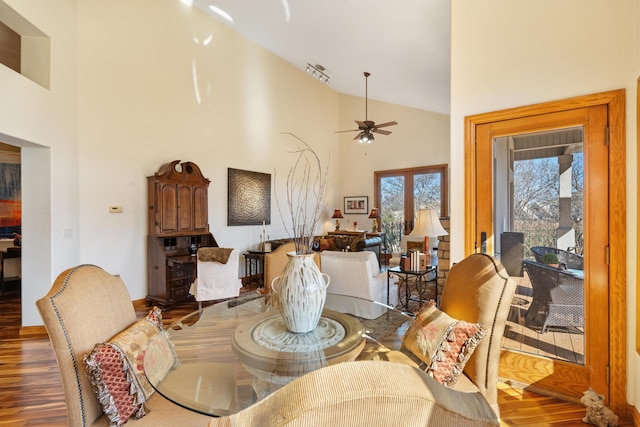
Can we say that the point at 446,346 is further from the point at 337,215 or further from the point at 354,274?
the point at 337,215

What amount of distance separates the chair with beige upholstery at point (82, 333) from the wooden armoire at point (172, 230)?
2921mm

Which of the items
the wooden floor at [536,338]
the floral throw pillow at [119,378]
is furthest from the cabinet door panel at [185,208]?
the wooden floor at [536,338]

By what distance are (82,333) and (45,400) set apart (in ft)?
5.34

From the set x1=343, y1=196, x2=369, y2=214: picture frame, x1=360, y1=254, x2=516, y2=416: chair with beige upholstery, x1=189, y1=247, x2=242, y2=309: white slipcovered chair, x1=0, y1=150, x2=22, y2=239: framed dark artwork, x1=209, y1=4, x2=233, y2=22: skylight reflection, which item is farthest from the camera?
x1=343, y1=196, x2=369, y2=214: picture frame

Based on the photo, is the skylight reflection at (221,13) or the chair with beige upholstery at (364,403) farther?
the skylight reflection at (221,13)

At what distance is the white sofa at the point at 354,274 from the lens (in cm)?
340

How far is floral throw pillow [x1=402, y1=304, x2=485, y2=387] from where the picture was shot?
1357 mm

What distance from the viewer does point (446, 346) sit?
1.40m

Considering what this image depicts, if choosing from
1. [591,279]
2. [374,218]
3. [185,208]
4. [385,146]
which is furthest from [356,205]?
[591,279]

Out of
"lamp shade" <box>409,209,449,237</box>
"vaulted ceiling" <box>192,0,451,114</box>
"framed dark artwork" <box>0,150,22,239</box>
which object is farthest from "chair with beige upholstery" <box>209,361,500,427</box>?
"framed dark artwork" <box>0,150,22,239</box>

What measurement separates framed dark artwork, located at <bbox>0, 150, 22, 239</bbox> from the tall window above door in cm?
751

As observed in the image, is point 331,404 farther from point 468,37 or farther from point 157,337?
point 468,37

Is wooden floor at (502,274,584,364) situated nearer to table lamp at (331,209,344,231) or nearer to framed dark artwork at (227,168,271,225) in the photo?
framed dark artwork at (227,168,271,225)

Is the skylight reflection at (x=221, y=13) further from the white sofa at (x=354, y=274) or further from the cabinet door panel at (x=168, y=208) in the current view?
the white sofa at (x=354, y=274)
